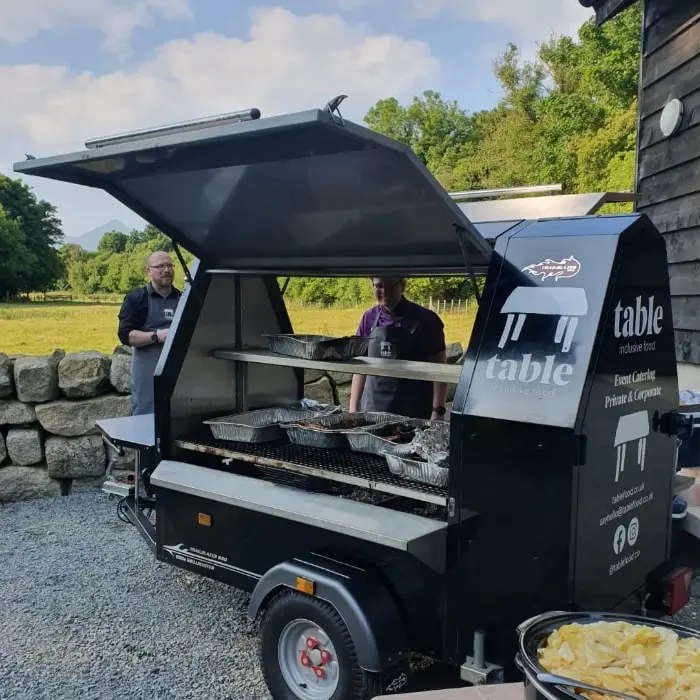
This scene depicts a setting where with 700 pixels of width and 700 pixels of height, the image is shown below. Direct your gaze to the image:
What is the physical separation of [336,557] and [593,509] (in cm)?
94

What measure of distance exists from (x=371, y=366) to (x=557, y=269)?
3.35 feet

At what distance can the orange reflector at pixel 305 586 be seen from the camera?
243 cm

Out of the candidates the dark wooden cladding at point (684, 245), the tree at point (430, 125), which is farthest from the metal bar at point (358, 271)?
the tree at point (430, 125)

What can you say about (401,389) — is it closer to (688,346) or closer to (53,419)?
(688,346)

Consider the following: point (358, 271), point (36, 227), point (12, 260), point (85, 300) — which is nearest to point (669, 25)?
point (358, 271)

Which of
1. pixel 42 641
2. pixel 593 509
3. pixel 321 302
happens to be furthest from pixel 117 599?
pixel 321 302

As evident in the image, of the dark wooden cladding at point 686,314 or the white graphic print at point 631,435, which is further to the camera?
the dark wooden cladding at point 686,314

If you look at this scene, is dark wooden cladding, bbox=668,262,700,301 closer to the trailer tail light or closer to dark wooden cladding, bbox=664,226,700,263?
dark wooden cladding, bbox=664,226,700,263

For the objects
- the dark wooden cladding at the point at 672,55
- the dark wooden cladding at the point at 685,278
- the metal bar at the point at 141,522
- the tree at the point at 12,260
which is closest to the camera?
the metal bar at the point at 141,522

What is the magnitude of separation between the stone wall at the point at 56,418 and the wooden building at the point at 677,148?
14.6 feet

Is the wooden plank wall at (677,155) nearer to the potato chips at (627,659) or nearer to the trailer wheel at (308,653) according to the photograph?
the trailer wheel at (308,653)

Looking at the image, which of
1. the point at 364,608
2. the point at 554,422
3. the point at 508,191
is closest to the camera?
the point at 554,422

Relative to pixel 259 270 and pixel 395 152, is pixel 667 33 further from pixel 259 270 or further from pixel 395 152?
pixel 395 152

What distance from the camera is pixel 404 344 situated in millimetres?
4113
